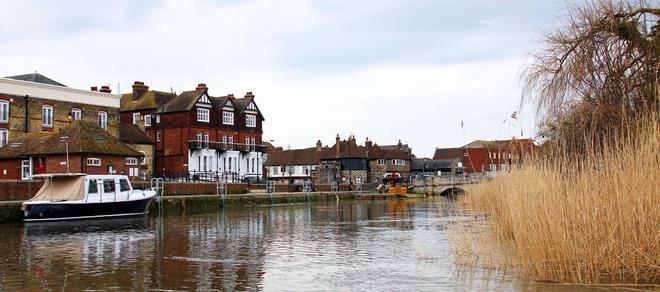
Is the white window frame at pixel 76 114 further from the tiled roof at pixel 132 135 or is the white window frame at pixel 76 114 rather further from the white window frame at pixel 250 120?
the white window frame at pixel 250 120

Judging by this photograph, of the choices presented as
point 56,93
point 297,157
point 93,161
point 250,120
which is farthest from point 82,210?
point 297,157

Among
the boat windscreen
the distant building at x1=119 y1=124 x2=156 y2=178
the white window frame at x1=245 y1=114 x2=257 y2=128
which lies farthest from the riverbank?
the white window frame at x1=245 y1=114 x2=257 y2=128

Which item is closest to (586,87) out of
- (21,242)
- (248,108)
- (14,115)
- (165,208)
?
(21,242)

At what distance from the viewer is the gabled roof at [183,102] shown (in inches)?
2680

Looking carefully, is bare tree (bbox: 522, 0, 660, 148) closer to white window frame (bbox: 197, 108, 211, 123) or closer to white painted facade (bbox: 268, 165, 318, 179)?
white window frame (bbox: 197, 108, 211, 123)

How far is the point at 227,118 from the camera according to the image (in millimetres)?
72688

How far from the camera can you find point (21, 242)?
962 inches

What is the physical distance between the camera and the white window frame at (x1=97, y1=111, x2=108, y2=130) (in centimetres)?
5934

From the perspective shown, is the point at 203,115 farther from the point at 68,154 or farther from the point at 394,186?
the point at 394,186

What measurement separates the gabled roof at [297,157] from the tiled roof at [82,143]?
168 ft

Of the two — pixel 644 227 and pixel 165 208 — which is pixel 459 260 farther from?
pixel 165 208

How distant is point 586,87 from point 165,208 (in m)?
32.4

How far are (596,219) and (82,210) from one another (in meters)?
29.5

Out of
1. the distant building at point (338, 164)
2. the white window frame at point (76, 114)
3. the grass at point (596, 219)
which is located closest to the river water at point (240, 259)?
the grass at point (596, 219)
